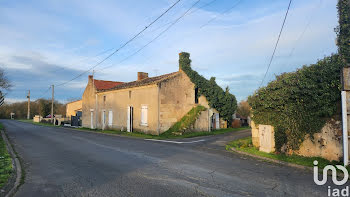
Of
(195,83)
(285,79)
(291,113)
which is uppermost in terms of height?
(195,83)

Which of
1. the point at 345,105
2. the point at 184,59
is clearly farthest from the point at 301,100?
the point at 184,59

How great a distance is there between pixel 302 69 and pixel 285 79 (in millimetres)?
741

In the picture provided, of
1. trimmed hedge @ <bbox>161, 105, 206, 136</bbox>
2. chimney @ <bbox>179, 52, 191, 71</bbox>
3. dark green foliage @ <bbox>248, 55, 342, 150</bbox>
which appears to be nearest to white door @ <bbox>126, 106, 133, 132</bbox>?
trimmed hedge @ <bbox>161, 105, 206, 136</bbox>

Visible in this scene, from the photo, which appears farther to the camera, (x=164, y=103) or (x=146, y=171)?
(x=164, y=103)

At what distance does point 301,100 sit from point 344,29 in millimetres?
2873

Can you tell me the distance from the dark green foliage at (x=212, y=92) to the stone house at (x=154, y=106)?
1.83 feet

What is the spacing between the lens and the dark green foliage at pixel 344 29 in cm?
768

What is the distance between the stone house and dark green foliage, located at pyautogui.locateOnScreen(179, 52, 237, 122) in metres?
0.56

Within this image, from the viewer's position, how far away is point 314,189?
5.34 meters

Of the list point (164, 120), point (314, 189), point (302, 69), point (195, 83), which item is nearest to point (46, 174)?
point (314, 189)

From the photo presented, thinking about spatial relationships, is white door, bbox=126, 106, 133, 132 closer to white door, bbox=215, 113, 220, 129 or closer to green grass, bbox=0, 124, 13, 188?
white door, bbox=215, 113, 220, 129

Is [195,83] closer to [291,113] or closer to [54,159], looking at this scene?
[291,113]

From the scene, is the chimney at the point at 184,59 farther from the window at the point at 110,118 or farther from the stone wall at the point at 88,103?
the stone wall at the point at 88,103

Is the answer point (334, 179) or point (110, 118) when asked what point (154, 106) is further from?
point (334, 179)
